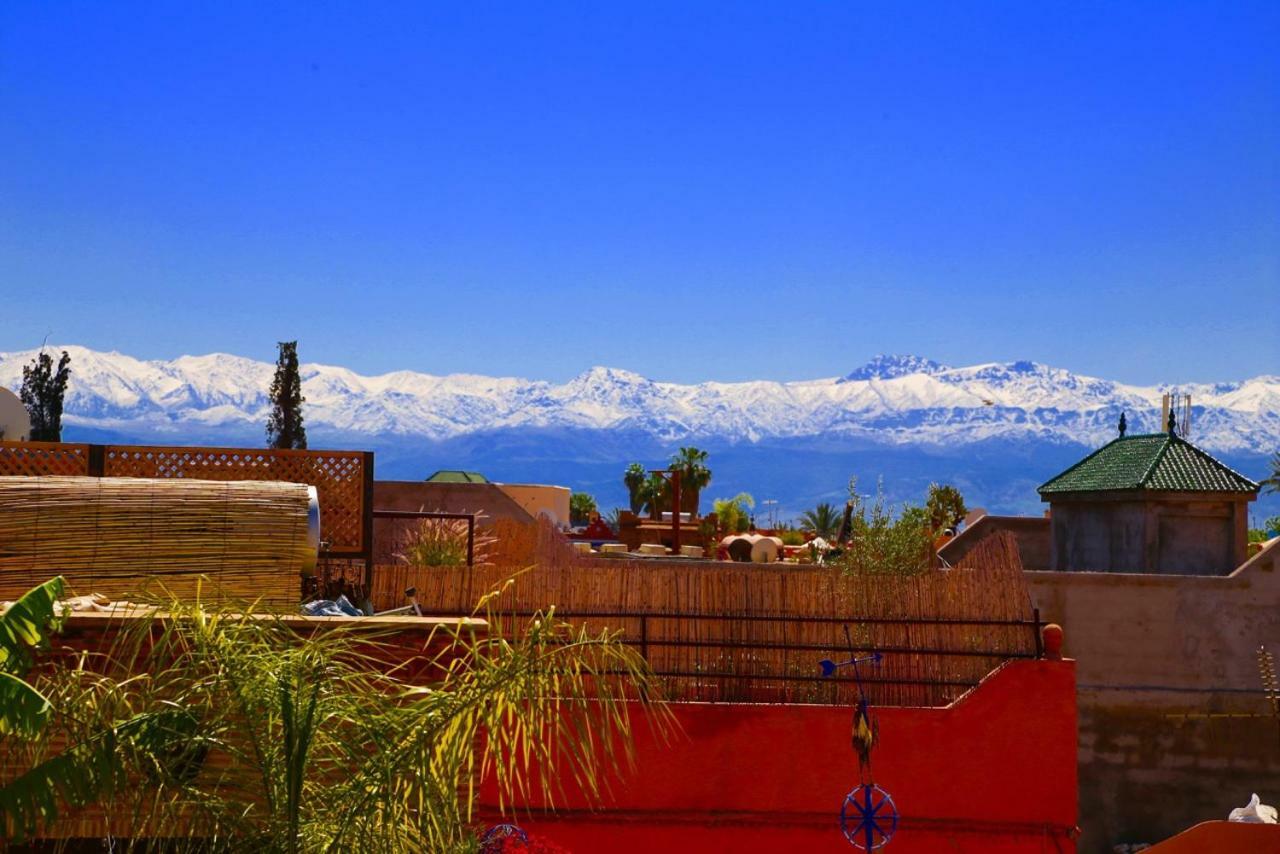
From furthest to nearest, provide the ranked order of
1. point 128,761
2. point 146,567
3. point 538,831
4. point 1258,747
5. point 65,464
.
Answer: point 1258,747 → point 65,464 → point 538,831 → point 146,567 → point 128,761

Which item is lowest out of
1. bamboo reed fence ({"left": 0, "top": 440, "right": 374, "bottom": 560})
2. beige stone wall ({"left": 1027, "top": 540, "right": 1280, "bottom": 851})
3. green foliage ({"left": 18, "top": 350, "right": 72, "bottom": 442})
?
beige stone wall ({"left": 1027, "top": 540, "right": 1280, "bottom": 851})

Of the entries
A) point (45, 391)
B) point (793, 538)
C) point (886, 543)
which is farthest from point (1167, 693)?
point (45, 391)

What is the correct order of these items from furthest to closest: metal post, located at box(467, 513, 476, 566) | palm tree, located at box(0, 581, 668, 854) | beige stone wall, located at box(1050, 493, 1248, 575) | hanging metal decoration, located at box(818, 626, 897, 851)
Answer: beige stone wall, located at box(1050, 493, 1248, 575), metal post, located at box(467, 513, 476, 566), hanging metal decoration, located at box(818, 626, 897, 851), palm tree, located at box(0, 581, 668, 854)

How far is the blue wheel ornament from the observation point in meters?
12.8

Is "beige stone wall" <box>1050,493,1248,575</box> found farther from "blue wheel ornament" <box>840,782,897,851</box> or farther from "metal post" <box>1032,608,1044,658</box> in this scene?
"blue wheel ornament" <box>840,782,897,851</box>

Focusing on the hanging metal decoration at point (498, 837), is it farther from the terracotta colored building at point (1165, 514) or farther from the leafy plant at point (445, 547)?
the terracotta colored building at point (1165, 514)

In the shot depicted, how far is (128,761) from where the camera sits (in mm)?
6230

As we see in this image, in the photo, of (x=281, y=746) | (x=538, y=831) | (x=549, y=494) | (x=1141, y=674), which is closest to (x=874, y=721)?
(x=538, y=831)

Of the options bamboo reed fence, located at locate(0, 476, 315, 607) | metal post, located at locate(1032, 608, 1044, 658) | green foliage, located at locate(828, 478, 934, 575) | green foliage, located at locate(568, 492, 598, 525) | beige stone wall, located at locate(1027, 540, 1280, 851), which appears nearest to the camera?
bamboo reed fence, located at locate(0, 476, 315, 607)

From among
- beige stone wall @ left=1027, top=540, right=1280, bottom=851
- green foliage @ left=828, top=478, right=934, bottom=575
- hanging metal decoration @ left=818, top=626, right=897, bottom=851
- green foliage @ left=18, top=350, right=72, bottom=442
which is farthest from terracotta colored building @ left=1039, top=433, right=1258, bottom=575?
green foliage @ left=18, top=350, right=72, bottom=442

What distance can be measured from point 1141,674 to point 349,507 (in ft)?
43.6

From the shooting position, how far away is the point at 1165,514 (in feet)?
79.8

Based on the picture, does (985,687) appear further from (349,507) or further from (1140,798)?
(1140,798)

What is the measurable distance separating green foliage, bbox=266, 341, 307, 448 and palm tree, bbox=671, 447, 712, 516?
28.7 meters
